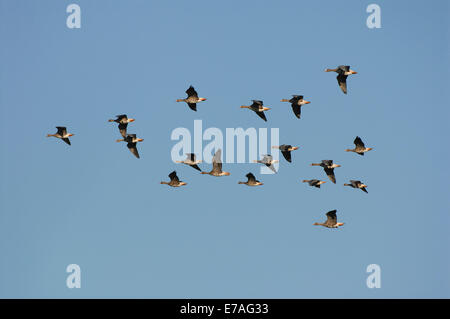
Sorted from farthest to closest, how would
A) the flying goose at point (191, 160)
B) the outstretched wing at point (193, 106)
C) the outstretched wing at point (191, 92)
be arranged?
the outstretched wing at point (193, 106) < the flying goose at point (191, 160) < the outstretched wing at point (191, 92)

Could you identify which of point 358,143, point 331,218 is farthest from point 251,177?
point 358,143

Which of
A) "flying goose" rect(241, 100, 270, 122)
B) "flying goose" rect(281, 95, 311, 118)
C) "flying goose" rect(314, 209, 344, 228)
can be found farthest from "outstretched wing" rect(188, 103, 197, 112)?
"flying goose" rect(314, 209, 344, 228)

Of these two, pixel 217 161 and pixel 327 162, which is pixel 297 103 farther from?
pixel 217 161

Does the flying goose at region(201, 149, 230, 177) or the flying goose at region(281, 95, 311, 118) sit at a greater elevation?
the flying goose at region(281, 95, 311, 118)

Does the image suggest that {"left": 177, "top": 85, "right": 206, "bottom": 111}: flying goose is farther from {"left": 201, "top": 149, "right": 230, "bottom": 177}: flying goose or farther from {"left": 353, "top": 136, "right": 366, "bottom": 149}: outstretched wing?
{"left": 353, "top": 136, "right": 366, "bottom": 149}: outstretched wing

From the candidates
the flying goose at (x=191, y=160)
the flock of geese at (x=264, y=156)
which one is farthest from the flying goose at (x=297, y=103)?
the flying goose at (x=191, y=160)

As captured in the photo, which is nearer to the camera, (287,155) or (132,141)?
(287,155)

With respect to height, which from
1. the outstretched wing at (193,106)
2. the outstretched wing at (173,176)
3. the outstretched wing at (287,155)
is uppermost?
the outstretched wing at (193,106)

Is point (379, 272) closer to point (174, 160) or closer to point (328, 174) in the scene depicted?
point (328, 174)

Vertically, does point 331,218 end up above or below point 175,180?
below

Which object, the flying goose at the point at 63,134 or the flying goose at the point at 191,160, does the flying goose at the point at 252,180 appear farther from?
the flying goose at the point at 63,134
